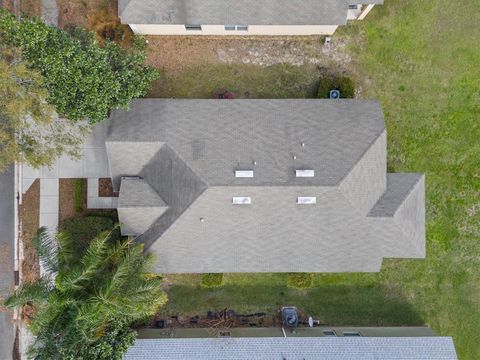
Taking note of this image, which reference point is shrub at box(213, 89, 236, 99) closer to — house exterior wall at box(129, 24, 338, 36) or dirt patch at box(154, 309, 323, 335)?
house exterior wall at box(129, 24, 338, 36)

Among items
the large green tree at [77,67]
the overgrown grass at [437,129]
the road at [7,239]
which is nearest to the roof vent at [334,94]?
the overgrown grass at [437,129]

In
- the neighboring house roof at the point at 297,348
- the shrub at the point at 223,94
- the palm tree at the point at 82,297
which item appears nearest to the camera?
the palm tree at the point at 82,297

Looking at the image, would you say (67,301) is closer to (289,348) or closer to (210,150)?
(210,150)

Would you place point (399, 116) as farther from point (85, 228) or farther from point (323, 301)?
point (85, 228)

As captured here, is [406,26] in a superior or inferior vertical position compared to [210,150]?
superior

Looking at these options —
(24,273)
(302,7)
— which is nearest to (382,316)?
(302,7)

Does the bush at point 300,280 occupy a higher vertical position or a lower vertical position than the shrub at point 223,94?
lower

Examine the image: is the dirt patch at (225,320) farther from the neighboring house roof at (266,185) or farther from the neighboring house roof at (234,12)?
the neighboring house roof at (234,12)
